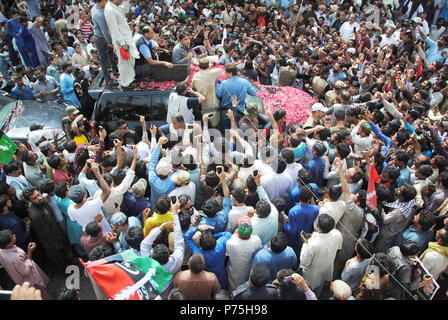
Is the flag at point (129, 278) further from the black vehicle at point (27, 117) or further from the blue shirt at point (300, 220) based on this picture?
the black vehicle at point (27, 117)

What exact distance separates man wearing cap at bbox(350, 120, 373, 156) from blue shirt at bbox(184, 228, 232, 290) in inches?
113

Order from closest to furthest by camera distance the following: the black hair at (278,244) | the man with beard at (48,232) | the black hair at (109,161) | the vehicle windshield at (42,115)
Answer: the black hair at (278,244) < the man with beard at (48,232) < the black hair at (109,161) < the vehicle windshield at (42,115)

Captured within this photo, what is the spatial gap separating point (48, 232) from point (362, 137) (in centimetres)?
493

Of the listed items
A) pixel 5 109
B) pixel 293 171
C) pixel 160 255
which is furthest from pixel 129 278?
pixel 5 109

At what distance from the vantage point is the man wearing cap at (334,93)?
6.98 meters

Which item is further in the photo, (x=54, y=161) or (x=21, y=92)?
(x=21, y=92)

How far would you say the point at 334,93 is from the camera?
24.0ft

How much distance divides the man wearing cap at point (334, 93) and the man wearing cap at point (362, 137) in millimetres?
1818

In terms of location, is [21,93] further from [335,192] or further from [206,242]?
[335,192]

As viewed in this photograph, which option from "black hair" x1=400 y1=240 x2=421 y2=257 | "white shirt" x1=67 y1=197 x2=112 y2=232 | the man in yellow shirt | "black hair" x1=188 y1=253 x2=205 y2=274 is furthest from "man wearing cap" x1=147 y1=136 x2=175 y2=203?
"black hair" x1=400 y1=240 x2=421 y2=257

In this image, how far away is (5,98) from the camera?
726 cm

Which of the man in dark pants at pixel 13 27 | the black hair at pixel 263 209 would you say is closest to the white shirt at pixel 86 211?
the black hair at pixel 263 209

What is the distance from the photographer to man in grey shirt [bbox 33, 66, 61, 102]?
7.72 meters
